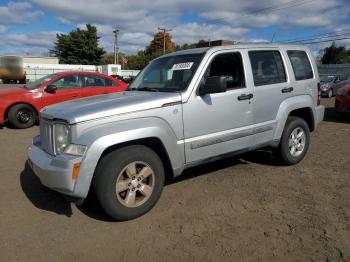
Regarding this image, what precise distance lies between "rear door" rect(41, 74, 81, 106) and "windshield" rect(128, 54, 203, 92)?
16.7 ft

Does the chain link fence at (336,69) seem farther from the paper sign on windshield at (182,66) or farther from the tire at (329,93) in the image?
the paper sign on windshield at (182,66)

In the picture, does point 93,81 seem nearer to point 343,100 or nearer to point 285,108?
point 285,108

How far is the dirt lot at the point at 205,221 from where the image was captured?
3271 mm

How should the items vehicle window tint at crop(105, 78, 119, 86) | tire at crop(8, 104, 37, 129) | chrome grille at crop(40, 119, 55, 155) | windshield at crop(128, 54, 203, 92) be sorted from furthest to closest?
1. vehicle window tint at crop(105, 78, 119, 86)
2. tire at crop(8, 104, 37, 129)
3. windshield at crop(128, 54, 203, 92)
4. chrome grille at crop(40, 119, 55, 155)

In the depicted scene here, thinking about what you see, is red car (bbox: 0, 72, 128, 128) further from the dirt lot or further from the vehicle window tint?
the dirt lot

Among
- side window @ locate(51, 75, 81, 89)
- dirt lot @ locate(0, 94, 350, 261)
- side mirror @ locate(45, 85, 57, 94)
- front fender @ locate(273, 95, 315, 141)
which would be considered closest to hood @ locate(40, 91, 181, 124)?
dirt lot @ locate(0, 94, 350, 261)

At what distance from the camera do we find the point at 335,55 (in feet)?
197

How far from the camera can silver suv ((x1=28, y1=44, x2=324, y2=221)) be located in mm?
3625

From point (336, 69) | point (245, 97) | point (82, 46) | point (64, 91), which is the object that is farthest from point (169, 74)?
point (82, 46)

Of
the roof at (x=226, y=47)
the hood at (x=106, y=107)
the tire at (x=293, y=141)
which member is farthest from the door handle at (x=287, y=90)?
the hood at (x=106, y=107)

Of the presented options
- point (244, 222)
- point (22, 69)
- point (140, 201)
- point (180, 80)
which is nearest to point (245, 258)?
point (244, 222)

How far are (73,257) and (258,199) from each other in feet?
Answer: 7.62

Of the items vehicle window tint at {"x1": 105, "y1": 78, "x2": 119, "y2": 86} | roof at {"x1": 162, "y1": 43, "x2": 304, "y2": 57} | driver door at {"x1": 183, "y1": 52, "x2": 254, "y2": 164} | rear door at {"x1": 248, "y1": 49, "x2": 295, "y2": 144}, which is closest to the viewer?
driver door at {"x1": 183, "y1": 52, "x2": 254, "y2": 164}

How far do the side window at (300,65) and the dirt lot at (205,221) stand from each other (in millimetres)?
1493
